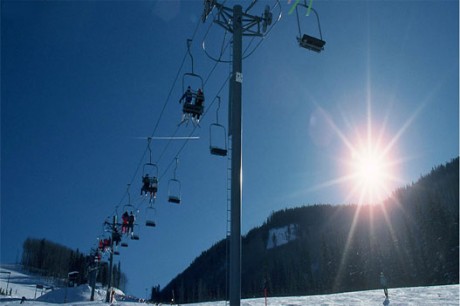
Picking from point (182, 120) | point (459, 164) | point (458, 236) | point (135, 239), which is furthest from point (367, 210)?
point (182, 120)

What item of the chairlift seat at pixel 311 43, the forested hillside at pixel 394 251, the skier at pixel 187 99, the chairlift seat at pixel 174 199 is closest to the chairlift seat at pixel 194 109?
the skier at pixel 187 99

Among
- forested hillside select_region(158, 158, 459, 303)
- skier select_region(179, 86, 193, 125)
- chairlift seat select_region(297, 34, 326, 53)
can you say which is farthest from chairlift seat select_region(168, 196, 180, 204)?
forested hillside select_region(158, 158, 459, 303)

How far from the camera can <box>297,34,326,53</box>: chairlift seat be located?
11.7 metres

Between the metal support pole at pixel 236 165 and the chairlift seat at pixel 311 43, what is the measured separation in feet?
5.82

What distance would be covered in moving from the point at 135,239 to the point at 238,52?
2904 cm

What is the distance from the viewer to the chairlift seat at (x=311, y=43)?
38.3 ft

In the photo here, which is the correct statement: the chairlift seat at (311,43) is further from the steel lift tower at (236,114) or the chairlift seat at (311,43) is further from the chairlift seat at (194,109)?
the chairlift seat at (194,109)

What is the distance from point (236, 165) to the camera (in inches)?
428

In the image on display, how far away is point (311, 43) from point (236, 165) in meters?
4.00

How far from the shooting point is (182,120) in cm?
1519

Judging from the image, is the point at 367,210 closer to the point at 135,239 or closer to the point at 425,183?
the point at 425,183

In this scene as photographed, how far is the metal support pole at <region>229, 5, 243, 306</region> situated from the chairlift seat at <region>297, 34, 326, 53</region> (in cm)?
178

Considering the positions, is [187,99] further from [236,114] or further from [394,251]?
[394,251]

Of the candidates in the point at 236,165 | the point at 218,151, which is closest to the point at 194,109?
the point at 218,151
